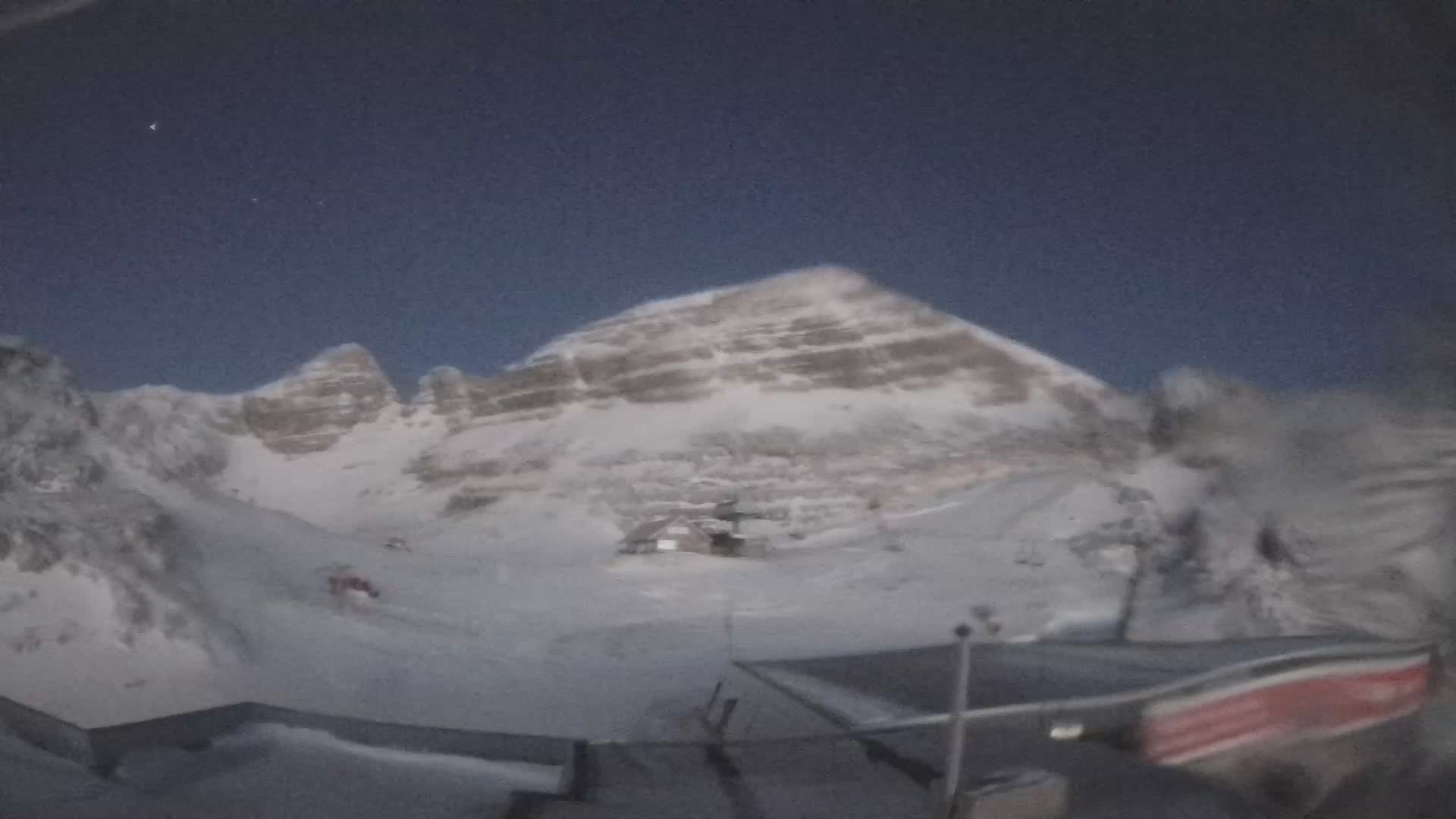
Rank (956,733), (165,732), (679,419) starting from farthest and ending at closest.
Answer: (679,419)
(165,732)
(956,733)

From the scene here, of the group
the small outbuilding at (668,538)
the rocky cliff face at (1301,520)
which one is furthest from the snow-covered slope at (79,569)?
the rocky cliff face at (1301,520)

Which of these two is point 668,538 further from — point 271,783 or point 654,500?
point 271,783

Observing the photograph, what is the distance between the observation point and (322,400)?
2137 mm

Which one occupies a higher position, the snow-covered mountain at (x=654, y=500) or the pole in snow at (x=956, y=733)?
the snow-covered mountain at (x=654, y=500)

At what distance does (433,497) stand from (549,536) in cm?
27

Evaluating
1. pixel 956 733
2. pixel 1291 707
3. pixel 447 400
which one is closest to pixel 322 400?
pixel 447 400

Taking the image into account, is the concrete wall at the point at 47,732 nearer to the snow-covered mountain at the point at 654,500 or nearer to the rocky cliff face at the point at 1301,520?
the snow-covered mountain at the point at 654,500

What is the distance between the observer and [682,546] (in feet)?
7.25

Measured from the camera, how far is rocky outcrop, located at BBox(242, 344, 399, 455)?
7.02 feet

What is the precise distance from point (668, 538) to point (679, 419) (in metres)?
0.26

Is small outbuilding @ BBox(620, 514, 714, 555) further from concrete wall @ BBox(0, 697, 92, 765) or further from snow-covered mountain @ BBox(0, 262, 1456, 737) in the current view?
concrete wall @ BBox(0, 697, 92, 765)

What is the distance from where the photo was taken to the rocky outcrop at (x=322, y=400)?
7.02 ft

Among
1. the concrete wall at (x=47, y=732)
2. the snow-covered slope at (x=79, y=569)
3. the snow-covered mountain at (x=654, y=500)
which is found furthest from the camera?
the snow-covered mountain at (x=654, y=500)

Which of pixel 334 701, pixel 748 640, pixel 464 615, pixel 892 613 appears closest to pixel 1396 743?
pixel 892 613
